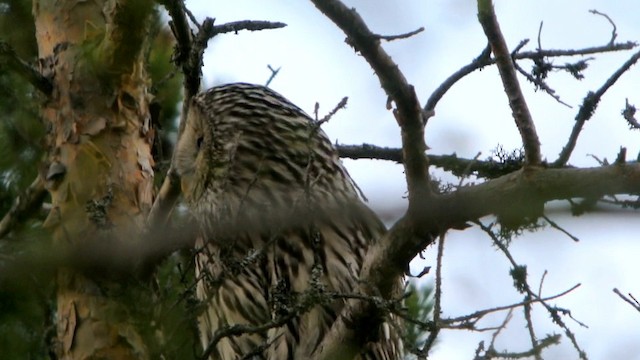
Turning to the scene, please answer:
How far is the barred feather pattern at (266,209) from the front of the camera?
3.75 m

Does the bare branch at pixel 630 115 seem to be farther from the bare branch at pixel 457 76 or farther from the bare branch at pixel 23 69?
the bare branch at pixel 23 69

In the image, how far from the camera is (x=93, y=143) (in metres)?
3.81

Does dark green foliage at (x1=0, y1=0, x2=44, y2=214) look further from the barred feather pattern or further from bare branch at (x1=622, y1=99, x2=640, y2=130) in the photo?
bare branch at (x1=622, y1=99, x2=640, y2=130)

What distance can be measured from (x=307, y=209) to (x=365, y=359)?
1.11 m

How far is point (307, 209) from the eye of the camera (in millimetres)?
2773

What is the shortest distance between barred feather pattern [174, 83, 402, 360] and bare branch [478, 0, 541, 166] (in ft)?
2.31

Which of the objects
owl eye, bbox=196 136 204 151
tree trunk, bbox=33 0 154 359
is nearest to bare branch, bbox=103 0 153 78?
tree trunk, bbox=33 0 154 359

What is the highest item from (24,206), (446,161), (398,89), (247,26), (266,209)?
(247,26)

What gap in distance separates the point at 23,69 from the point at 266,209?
2.89 feet

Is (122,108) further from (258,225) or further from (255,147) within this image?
(258,225)

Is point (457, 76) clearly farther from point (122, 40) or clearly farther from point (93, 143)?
point (93, 143)

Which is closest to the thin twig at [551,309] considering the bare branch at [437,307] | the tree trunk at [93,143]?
the bare branch at [437,307]

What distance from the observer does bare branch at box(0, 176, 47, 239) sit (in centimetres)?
318

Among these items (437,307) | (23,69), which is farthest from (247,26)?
(437,307)
